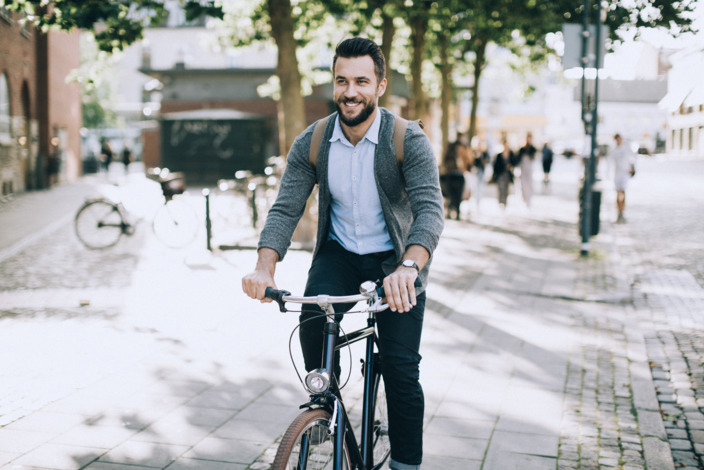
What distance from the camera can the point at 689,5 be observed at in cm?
1769

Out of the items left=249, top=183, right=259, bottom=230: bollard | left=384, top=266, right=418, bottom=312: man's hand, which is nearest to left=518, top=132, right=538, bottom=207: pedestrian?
left=249, top=183, right=259, bottom=230: bollard

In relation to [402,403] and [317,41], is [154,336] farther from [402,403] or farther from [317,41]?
[317,41]

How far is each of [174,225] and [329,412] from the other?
11958 mm

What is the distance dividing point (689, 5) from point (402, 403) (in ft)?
53.7

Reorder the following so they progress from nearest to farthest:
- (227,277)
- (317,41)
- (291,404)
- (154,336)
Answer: (291,404)
(154,336)
(227,277)
(317,41)

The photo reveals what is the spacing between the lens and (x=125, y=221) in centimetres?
1419

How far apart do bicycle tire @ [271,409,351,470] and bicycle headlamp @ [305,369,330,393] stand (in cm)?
7

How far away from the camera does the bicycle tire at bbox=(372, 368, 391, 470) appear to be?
3.81 m

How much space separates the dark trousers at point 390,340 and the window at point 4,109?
23697mm

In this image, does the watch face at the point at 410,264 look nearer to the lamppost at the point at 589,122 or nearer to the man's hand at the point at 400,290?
the man's hand at the point at 400,290

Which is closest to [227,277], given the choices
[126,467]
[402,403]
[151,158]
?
[126,467]

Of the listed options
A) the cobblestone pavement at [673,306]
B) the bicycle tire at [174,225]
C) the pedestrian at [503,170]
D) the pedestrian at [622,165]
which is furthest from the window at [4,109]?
the cobblestone pavement at [673,306]

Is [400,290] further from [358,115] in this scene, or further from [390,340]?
[358,115]

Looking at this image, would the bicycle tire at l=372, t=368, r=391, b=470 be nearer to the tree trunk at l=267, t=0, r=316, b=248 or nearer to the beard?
the beard
